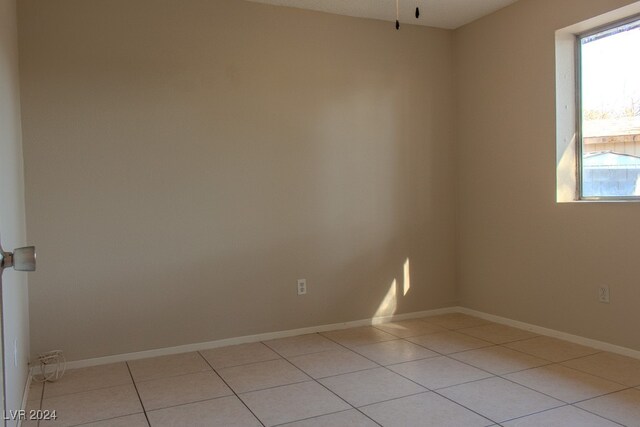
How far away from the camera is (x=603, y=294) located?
316 centimetres

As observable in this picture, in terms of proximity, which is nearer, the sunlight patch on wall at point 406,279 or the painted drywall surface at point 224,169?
the painted drywall surface at point 224,169

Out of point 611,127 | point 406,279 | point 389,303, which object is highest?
point 611,127

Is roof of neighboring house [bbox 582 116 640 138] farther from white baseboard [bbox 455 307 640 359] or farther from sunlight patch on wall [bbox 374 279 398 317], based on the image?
sunlight patch on wall [bbox 374 279 398 317]

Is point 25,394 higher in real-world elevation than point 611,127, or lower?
lower

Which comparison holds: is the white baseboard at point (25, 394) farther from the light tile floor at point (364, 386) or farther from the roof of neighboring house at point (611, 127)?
the roof of neighboring house at point (611, 127)

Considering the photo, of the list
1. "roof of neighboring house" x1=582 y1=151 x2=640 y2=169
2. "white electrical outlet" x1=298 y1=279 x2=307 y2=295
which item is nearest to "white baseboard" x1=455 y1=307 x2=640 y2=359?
"roof of neighboring house" x1=582 y1=151 x2=640 y2=169

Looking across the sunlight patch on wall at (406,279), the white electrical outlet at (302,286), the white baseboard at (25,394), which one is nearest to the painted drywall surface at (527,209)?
the sunlight patch on wall at (406,279)

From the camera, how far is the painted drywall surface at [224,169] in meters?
3.04

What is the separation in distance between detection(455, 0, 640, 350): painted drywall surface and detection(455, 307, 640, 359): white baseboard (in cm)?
4

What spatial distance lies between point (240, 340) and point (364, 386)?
3.80ft

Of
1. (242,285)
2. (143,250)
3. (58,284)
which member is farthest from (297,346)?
(58,284)

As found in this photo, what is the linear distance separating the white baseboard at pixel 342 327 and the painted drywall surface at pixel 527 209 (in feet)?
0.16

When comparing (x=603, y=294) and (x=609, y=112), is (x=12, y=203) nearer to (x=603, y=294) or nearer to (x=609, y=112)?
(x=603, y=294)

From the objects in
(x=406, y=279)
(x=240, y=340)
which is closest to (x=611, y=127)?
(x=406, y=279)
